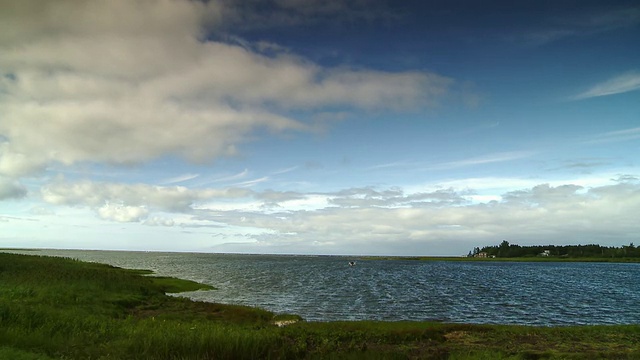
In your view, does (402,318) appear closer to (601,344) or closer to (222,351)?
(601,344)

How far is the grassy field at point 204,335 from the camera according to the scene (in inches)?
653

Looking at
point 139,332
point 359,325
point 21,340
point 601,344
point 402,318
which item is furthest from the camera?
point 402,318

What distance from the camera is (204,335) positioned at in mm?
18375

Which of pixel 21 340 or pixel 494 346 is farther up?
pixel 21 340

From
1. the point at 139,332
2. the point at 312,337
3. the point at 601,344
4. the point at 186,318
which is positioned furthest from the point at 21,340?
the point at 601,344

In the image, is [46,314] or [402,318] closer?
[46,314]

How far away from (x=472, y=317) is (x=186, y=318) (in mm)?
28631

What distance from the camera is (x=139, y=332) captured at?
19.8m

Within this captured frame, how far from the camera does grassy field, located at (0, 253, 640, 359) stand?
54.4ft

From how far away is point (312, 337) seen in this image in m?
24.8

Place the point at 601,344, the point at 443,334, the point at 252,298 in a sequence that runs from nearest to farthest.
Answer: the point at 601,344 < the point at 443,334 < the point at 252,298

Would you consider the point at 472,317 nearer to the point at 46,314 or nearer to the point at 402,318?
the point at 402,318

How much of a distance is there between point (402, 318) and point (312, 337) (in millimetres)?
19813

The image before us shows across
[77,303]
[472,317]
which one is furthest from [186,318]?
[472,317]
